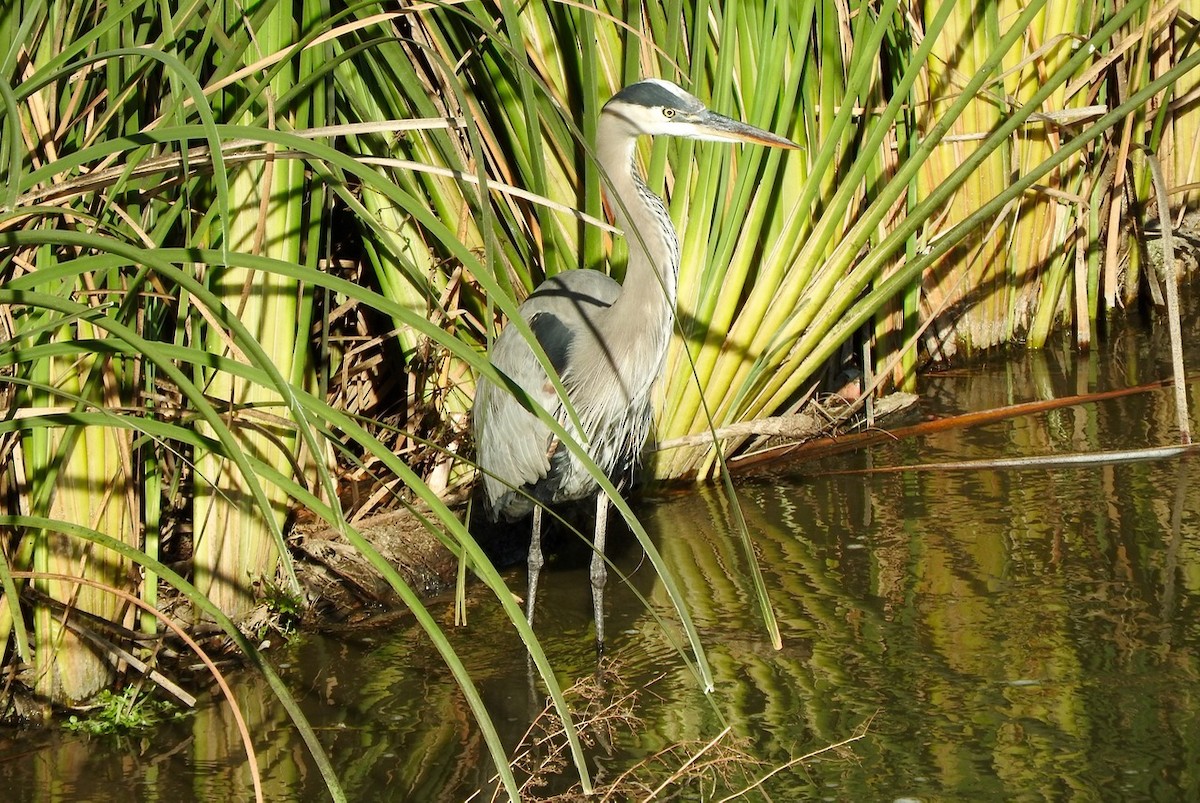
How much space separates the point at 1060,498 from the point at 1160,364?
119 cm

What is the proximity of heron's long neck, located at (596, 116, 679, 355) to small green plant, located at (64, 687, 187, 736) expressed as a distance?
1.41 m

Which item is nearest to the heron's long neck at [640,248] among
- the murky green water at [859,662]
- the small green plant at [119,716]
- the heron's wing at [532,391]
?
the heron's wing at [532,391]

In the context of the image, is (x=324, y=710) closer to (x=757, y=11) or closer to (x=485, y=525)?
(x=485, y=525)

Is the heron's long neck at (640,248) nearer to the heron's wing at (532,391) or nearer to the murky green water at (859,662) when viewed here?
the heron's wing at (532,391)

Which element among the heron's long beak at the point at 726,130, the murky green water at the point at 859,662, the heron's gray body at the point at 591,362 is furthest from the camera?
the heron's gray body at the point at 591,362

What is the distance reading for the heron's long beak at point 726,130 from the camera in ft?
9.90

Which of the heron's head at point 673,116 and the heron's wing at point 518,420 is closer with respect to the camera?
the heron's head at point 673,116

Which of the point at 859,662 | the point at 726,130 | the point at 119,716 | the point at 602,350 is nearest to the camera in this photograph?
the point at 119,716

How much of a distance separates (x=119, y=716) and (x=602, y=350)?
1.44 m

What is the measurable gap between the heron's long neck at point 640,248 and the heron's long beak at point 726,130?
186 millimetres

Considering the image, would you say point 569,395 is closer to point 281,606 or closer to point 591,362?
point 591,362

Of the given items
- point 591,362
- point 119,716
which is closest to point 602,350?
point 591,362

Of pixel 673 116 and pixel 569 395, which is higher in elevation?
pixel 673 116

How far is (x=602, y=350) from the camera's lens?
3375 mm
